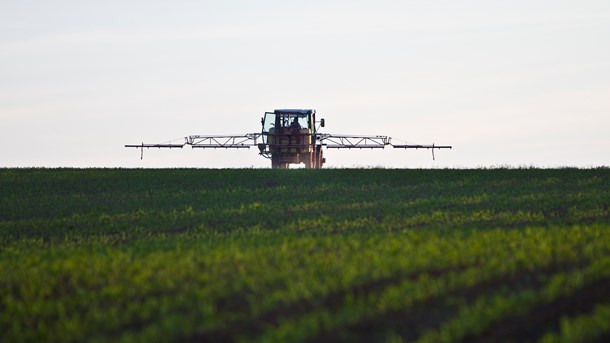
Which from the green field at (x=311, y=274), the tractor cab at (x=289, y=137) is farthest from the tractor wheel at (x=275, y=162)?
the green field at (x=311, y=274)

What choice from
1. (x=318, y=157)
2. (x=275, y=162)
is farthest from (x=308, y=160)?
(x=318, y=157)

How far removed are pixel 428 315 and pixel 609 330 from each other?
6.44 feet

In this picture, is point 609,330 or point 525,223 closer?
point 609,330

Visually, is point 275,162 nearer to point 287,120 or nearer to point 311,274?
point 287,120

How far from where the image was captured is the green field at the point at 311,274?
1238cm

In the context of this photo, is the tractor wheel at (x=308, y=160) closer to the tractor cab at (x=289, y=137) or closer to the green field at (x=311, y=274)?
the tractor cab at (x=289, y=137)

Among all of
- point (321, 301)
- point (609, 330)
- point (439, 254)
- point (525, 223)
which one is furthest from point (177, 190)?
point (609, 330)

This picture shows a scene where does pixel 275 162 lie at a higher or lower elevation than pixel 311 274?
higher

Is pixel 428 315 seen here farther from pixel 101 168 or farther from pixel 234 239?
pixel 101 168

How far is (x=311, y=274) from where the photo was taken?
599 inches

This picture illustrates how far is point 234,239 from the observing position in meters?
21.9

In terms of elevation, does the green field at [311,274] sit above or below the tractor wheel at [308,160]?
below

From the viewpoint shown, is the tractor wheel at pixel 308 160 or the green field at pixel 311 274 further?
the tractor wheel at pixel 308 160

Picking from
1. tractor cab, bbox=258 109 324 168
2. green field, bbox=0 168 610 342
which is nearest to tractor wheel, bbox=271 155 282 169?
tractor cab, bbox=258 109 324 168
